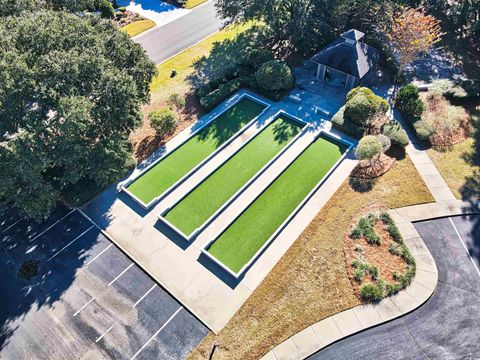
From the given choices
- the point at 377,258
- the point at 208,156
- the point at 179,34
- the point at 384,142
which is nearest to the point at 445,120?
the point at 384,142

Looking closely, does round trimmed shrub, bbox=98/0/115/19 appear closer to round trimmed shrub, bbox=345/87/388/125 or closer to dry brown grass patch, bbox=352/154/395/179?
round trimmed shrub, bbox=345/87/388/125

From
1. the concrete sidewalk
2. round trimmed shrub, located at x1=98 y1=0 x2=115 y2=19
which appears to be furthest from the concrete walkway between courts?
round trimmed shrub, located at x1=98 y1=0 x2=115 y2=19

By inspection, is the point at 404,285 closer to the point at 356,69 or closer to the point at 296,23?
the point at 356,69

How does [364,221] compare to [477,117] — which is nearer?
[364,221]

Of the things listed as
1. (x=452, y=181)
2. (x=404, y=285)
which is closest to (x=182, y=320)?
(x=404, y=285)

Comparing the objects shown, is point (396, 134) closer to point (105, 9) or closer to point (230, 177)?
point (230, 177)
